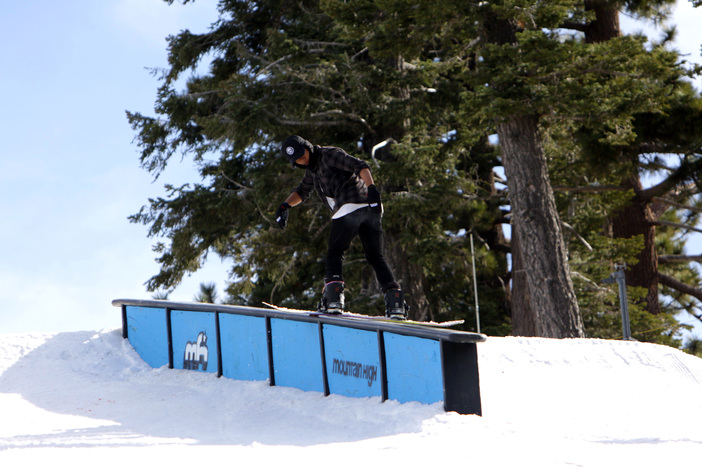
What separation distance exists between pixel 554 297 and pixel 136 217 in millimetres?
13242

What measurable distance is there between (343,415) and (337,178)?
2437 millimetres

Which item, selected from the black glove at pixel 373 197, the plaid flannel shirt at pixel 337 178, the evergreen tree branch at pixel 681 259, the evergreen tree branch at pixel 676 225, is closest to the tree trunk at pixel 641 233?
the evergreen tree branch at pixel 676 225

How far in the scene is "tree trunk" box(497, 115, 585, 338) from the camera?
1342 cm

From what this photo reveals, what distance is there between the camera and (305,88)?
59.0ft

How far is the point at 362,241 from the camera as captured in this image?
7340 mm

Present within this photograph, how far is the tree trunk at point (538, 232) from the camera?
13422 mm

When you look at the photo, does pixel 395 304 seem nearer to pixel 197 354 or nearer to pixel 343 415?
pixel 343 415

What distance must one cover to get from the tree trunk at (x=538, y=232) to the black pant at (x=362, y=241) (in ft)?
22.3

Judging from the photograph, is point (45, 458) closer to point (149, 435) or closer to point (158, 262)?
point (149, 435)

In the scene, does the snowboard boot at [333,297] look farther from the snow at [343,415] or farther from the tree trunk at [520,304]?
the tree trunk at [520,304]

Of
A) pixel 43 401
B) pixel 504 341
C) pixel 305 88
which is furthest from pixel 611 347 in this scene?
pixel 305 88

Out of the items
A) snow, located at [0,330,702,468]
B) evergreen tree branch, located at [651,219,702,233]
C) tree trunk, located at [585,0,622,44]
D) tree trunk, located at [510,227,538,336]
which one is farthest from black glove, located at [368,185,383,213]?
tree trunk, located at [585,0,622,44]

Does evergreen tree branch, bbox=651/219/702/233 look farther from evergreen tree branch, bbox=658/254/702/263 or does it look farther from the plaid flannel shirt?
the plaid flannel shirt

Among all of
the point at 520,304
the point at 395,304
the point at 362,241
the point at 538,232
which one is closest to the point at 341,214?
the point at 362,241
